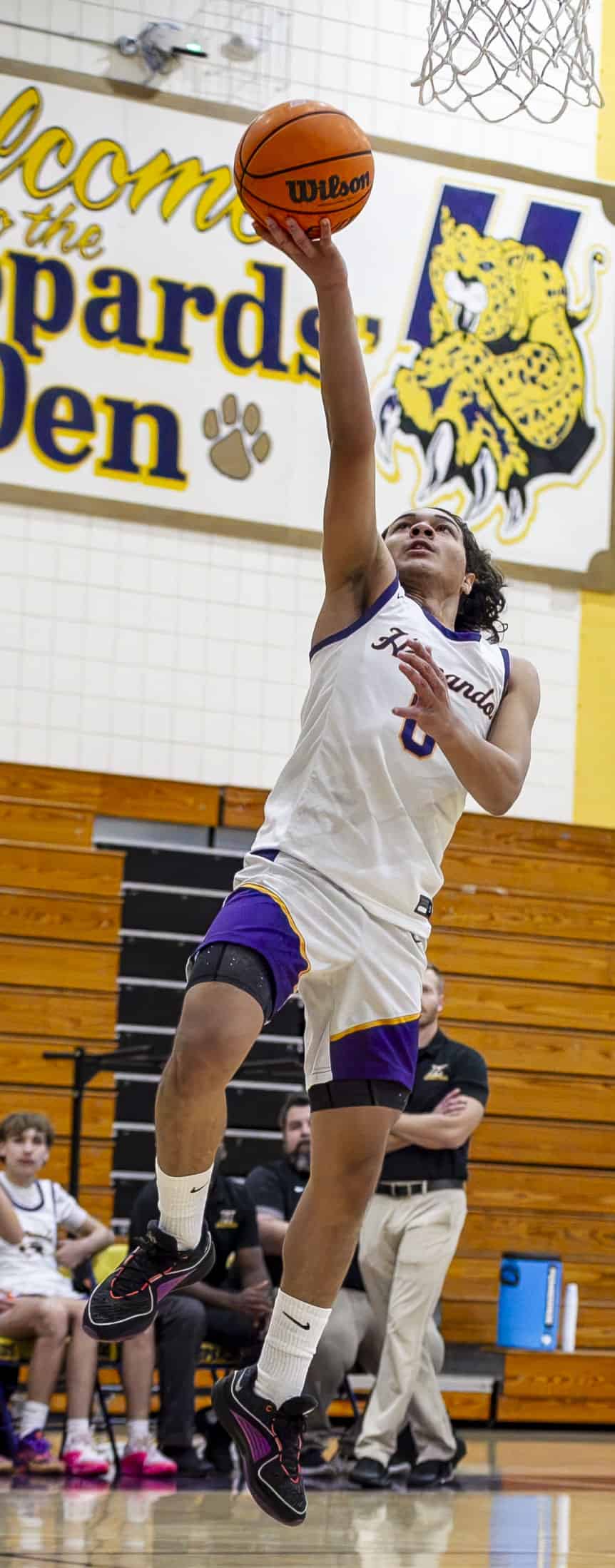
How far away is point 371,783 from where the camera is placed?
4250mm

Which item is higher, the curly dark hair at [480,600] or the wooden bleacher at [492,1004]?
the curly dark hair at [480,600]

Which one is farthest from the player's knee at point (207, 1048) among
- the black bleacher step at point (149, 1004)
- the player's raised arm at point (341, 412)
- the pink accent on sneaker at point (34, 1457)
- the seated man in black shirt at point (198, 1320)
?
the black bleacher step at point (149, 1004)

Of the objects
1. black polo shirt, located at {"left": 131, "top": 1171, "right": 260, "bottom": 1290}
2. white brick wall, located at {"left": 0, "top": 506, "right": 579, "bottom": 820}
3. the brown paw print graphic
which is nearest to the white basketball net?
the brown paw print graphic

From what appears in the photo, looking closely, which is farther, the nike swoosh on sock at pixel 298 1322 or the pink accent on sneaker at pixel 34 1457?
the pink accent on sneaker at pixel 34 1457

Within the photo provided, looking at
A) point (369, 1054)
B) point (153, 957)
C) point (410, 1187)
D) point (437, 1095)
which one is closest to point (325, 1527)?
point (410, 1187)

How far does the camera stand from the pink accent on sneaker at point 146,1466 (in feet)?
25.6

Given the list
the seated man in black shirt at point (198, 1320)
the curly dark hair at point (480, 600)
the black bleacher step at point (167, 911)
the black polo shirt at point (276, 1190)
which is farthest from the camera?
the black bleacher step at point (167, 911)

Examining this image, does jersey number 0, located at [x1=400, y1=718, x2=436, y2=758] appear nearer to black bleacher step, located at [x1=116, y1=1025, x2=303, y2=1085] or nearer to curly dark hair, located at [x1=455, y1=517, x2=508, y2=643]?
curly dark hair, located at [x1=455, y1=517, x2=508, y2=643]

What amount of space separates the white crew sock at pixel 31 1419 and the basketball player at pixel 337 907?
3860 mm

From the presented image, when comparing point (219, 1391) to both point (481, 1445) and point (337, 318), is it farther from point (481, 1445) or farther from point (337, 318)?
point (481, 1445)

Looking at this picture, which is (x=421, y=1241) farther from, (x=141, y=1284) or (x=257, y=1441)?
(x=141, y=1284)

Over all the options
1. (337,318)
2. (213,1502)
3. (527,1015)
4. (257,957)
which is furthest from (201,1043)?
(527,1015)

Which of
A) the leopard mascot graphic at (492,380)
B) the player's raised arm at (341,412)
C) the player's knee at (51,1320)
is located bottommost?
the player's knee at (51,1320)

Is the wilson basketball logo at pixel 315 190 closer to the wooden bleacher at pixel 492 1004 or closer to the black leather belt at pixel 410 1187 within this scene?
the black leather belt at pixel 410 1187
